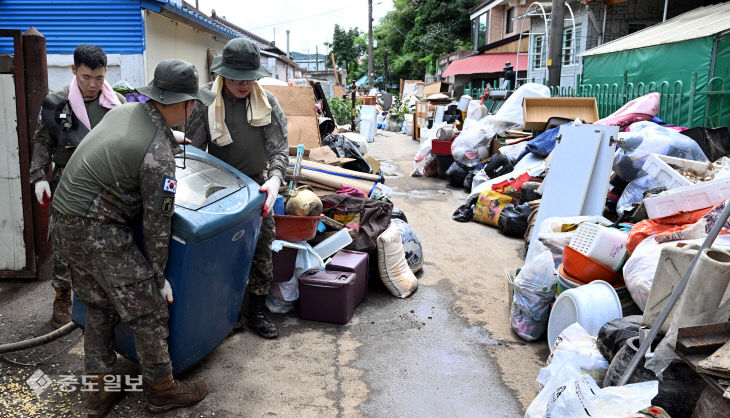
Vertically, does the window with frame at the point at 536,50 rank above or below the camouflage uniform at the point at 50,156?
above

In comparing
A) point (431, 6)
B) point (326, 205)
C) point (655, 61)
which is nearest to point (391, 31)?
point (431, 6)

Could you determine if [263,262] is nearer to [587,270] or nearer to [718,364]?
[587,270]

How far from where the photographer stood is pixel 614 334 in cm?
267

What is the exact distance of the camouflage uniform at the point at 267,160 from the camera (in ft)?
11.6

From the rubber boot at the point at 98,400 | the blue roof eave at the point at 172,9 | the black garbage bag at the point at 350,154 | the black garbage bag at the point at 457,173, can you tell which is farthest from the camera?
the black garbage bag at the point at 457,173

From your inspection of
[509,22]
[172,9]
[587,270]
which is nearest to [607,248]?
[587,270]

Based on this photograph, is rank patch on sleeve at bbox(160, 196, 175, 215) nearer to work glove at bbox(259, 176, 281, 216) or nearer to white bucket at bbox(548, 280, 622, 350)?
work glove at bbox(259, 176, 281, 216)

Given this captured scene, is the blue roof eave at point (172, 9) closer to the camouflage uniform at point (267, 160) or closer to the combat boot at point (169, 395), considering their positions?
the camouflage uniform at point (267, 160)

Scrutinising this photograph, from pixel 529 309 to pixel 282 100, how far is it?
5.37 meters

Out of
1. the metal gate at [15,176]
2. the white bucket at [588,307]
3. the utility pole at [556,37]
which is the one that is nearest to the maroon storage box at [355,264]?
the white bucket at [588,307]

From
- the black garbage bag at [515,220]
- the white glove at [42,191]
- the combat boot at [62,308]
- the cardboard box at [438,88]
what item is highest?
the cardboard box at [438,88]

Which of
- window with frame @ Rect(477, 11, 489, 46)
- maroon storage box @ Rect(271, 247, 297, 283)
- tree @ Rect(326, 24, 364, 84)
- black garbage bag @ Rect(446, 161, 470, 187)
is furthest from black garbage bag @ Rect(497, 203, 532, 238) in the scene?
tree @ Rect(326, 24, 364, 84)

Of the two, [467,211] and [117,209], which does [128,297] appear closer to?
[117,209]

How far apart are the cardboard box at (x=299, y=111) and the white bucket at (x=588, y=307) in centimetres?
509
